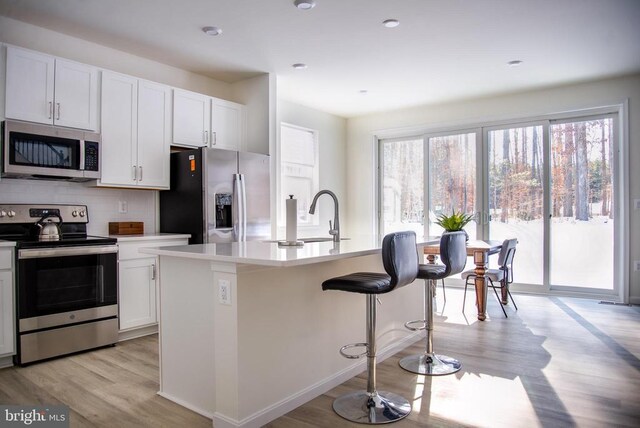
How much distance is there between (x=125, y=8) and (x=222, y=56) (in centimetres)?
116

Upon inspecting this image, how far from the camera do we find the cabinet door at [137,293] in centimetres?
364

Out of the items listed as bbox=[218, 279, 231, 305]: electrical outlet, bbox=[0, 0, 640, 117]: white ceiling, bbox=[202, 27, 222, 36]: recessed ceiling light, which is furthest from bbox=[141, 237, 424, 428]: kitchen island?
bbox=[202, 27, 222, 36]: recessed ceiling light

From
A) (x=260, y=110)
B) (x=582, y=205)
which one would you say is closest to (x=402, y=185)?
(x=582, y=205)

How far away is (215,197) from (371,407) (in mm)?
2523

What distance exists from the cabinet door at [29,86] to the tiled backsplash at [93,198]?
0.56 m

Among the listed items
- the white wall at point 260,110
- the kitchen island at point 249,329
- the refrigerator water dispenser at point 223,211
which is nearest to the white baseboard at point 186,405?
the kitchen island at point 249,329

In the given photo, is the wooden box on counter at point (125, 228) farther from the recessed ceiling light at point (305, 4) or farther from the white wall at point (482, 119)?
the white wall at point (482, 119)

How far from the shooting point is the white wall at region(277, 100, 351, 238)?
6209mm

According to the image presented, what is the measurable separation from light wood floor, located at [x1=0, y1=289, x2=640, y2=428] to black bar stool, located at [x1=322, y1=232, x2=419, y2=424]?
3.1 inches

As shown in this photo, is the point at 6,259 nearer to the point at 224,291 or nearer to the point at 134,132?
the point at 134,132

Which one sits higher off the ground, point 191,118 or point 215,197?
point 191,118

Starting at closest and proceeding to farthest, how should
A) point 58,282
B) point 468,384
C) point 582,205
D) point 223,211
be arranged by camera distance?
point 468,384 < point 58,282 < point 223,211 < point 582,205

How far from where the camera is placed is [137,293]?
12.3 feet

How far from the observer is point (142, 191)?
4305mm
